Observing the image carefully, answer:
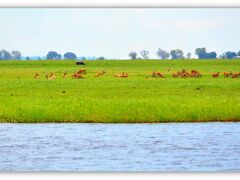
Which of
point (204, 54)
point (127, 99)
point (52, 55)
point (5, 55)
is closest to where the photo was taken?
point (204, 54)

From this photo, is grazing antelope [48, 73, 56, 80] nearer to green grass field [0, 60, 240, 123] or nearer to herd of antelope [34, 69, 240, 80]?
herd of antelope [34, 69, 240, 80]

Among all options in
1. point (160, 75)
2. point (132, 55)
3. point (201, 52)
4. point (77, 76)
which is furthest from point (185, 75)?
point (132, 55)

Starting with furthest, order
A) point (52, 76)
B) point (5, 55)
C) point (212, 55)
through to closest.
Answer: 1. point (52, 76)
2. point (5, 55)
3. point (212, 55)

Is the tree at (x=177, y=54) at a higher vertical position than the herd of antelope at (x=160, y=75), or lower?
higher

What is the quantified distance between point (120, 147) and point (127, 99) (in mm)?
4602

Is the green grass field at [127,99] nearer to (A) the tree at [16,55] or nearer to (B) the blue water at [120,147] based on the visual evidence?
(B) the blue water at [120,147]

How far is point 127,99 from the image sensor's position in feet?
98.5

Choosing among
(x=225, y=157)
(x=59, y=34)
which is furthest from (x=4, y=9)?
(x=225, y=157)

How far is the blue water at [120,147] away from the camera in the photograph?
23.7 metres

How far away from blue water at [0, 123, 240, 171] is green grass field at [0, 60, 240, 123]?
0.55 meters

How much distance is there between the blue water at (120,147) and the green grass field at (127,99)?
1.80ft

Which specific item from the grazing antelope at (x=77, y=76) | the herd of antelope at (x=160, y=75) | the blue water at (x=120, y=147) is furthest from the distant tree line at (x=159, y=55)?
the grazing antelope at (x=77, y=76)

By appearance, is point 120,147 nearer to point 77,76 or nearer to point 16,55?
point 16,55

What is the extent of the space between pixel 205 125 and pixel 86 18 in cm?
497
